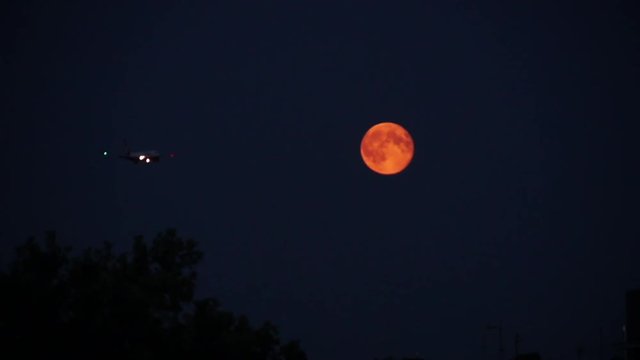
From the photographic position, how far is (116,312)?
1121 inches

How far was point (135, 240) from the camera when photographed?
3106 centimetres

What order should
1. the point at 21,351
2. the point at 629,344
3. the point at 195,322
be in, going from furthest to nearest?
the point at 629,344 → the point at 195,322 → the point at 21,351

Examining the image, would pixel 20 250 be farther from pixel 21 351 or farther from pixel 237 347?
pixel 237 347

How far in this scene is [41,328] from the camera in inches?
1113

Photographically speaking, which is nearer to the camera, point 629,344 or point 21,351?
point 21,351

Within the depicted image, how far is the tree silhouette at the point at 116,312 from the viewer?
28266 mm

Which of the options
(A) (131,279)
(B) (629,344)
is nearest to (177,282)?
(A) (131,279)

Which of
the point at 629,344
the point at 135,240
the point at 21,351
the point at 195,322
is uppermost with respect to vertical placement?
the point at 629,344

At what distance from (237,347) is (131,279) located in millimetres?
3931

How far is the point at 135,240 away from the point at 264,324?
16.0 feet

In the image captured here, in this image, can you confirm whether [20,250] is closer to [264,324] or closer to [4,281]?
[4,281]

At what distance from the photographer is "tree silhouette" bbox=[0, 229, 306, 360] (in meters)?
28.3

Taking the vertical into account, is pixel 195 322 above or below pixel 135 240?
below

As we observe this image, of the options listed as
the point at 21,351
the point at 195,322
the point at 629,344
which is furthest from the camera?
the point at 629,344
